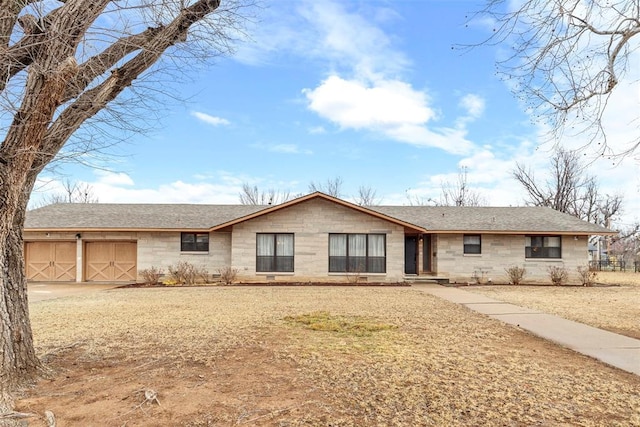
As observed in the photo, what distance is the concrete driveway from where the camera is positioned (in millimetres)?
14922

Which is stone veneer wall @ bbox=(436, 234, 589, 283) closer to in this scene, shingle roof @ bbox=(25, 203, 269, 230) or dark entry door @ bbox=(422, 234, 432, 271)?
dark entry door @ bbox=(422, 234, 432, 271)

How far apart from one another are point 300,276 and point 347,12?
13.3 metres

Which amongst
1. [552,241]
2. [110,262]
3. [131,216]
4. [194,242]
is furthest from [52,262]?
[552,241]

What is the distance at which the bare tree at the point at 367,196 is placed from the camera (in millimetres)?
48031

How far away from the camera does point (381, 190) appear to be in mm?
48562

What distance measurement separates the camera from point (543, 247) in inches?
826

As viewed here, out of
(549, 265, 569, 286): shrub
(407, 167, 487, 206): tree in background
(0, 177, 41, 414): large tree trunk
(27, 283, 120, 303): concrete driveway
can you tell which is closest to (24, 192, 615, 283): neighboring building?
(549, 265, 569, 286): shrub

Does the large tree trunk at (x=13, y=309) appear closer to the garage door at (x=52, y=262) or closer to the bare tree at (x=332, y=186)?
the garage door at (x=52, y=262)

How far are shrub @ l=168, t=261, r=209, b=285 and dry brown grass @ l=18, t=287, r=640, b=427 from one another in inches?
345

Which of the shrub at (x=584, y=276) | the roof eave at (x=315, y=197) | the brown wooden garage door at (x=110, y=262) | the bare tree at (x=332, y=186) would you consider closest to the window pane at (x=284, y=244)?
the roof eave at (x=315, y=197)

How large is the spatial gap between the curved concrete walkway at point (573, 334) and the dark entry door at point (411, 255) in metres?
9.67

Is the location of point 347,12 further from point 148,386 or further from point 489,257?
point 489,257

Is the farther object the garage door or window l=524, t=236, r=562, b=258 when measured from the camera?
window l=524, t=236, r=562, b=258

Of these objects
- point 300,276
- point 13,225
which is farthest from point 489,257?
point 13,225
